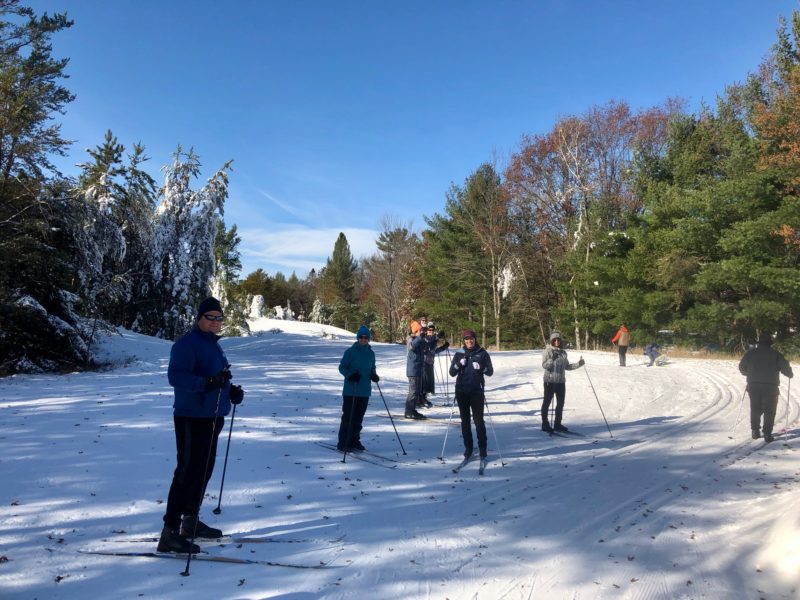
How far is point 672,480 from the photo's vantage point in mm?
6820

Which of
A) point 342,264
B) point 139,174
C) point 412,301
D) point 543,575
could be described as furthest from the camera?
point 342,264

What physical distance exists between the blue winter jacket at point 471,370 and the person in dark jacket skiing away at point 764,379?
16.6 feet

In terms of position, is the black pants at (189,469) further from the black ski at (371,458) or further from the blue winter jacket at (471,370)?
the blue winter jacket at (471,370)

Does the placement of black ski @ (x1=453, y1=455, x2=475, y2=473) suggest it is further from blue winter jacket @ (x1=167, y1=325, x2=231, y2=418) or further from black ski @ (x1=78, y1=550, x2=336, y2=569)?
blue winter jacket @ (x1=167, y1=325, x2=231, y2=418)

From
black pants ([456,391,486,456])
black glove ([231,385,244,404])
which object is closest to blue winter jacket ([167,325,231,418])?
black glove ([231,385,244,404])

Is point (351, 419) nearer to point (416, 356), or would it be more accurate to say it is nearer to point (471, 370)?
point (471, 370)

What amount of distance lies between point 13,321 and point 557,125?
101ft

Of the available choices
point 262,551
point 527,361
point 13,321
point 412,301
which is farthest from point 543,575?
point 412,301

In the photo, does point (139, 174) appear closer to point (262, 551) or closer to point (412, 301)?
point (412, 301)

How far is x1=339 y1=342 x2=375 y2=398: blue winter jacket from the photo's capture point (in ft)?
25.0

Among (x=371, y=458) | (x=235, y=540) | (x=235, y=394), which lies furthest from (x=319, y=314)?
(x=235, y=540)

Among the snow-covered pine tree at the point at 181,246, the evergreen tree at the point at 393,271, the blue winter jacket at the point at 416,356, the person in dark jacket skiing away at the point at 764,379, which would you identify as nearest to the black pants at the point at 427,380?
the blue winter jacket at the point at 416,356

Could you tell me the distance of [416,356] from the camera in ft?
35.3

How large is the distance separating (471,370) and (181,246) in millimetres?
20961
